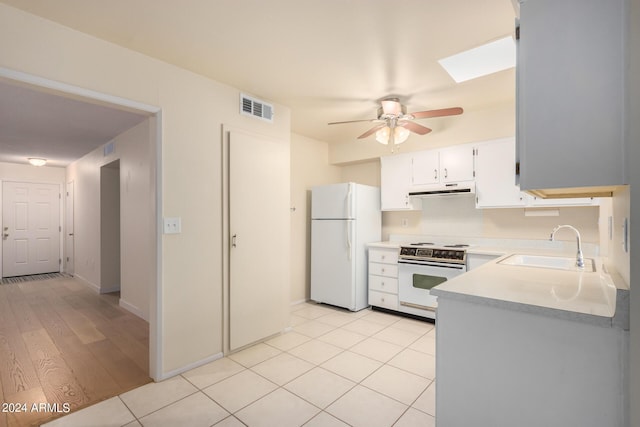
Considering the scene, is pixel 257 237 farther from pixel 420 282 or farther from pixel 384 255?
pixel 420 282

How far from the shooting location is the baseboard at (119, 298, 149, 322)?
12.8 ft

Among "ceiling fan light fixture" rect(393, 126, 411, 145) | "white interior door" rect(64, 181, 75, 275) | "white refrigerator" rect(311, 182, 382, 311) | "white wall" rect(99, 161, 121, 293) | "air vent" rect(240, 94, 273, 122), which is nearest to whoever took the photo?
"air vent" rect(240, 94, 273, 122)

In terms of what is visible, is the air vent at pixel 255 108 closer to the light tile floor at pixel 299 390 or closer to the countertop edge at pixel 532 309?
the light tile floor at pixel 299 390

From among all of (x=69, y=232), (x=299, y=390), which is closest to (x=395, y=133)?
(x=299, y=390)

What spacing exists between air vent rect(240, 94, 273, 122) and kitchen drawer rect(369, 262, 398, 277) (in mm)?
2243

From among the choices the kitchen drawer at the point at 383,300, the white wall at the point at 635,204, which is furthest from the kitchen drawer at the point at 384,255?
the white wall at the point at 635,204

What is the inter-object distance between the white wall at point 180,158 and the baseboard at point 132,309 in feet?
5.46

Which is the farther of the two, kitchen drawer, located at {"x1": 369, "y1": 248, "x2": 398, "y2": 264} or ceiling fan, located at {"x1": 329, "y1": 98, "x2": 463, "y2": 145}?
kitchen drawer, located at {"x1": 369, "y1": 248, "x2": 398, "y2": 264}

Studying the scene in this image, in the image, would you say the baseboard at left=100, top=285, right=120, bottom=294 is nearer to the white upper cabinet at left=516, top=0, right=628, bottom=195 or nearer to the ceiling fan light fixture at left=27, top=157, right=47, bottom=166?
the ceiling fan light fixture at left=27, top=157, right=47, bottom=166

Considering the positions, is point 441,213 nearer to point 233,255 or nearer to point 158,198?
point 233,255

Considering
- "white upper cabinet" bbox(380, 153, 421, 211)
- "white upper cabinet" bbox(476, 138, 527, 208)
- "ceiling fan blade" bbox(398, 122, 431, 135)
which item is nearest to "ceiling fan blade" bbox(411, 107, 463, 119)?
"ceiling fan blade" bbox(398, 122, 431, 135)

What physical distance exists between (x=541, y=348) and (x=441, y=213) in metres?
3.05

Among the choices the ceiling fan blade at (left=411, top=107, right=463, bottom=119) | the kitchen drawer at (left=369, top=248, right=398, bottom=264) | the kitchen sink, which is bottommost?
the kitchen drawer at (left=369, top=248, right=398, bottom=264)

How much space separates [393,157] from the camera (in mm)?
4199
